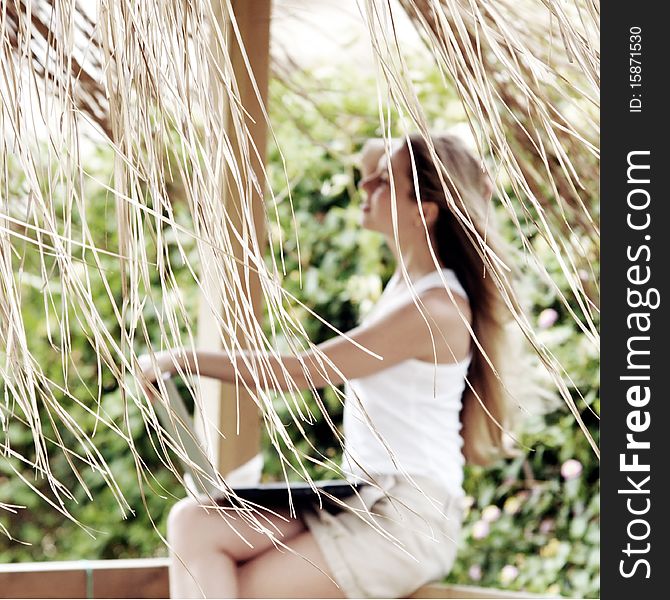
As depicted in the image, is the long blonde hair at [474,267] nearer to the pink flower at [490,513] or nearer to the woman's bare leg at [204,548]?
the woman's bare leg at [204,548]

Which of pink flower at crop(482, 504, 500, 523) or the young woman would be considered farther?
pink flower at crop(482, 504, 500, 523)

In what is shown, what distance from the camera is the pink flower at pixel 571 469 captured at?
2.82 metres

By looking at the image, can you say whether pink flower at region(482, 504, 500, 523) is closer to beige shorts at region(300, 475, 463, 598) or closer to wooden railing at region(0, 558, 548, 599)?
wooden railing at region(0, 558, 548, 599)

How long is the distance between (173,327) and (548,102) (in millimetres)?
A: 338

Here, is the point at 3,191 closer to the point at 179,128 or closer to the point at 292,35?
the point at 179,128

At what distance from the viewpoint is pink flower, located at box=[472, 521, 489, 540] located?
2904mm

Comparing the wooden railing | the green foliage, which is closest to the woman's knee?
the wooden railing

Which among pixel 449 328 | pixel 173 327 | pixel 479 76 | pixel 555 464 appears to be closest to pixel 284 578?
pixel 449 328

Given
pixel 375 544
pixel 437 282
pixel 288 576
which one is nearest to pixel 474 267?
pixel 437 282


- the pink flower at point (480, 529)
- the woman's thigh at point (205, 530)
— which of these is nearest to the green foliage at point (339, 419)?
the pink flower at point (480, 529)

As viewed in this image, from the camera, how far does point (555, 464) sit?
291cm

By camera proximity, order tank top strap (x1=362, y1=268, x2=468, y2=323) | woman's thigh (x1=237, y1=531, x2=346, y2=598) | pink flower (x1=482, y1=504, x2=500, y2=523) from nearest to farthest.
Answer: woman's thigh (x1=237, y1=531, x2=346, y2=598) < tank top strap (x1=362, y1=268, x2=468, y2=323) < pink flower (x1=482, y1=504, x2=500, y2=523)

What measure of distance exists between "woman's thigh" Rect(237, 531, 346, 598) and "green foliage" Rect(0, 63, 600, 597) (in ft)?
4.21

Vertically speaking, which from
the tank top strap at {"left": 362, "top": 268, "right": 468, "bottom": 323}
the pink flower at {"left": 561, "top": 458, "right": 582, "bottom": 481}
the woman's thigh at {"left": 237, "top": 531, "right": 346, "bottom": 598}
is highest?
the tank top strap at {"left": 362, "top": 268, "right": 468, "bottom": 323}
